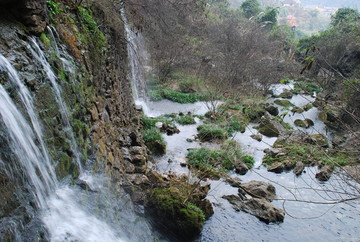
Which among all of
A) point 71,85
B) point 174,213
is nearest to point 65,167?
point 71,85

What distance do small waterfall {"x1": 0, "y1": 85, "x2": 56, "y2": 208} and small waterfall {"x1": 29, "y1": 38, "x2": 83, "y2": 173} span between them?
0.70 meters

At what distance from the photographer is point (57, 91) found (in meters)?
3.86

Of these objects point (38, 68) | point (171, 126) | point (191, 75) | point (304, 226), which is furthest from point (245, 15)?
point (38, 68)

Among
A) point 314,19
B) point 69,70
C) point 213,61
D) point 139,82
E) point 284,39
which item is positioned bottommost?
point 314,19

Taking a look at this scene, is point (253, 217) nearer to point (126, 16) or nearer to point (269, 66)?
point (126, 16)

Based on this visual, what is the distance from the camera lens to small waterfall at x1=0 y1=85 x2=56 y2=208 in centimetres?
280

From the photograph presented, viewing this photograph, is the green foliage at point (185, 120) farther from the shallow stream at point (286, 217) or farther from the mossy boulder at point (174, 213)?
the mossy boulder at point (174, 213)

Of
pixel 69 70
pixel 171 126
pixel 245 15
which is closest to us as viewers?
pixel 69 70

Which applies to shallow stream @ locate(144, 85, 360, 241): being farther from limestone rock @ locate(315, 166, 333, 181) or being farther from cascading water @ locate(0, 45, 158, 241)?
cascading water @ locate(0, 45, 158, 241)

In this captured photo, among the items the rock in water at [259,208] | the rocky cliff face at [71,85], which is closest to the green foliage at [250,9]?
the rocky cliff face at [71,85]

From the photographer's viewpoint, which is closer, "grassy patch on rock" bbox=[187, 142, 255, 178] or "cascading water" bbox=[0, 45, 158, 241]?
"cascading water" bbox=[0, 45, 158, 241]

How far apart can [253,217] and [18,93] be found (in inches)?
206

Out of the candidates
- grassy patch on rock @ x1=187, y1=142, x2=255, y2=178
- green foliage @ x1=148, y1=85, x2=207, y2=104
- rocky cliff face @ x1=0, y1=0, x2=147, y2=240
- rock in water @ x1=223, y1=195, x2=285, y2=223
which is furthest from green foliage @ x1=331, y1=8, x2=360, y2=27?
rocky cliff face @ x1=0, y1=0, x2=147, y2=240

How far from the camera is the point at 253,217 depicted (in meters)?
6.44
